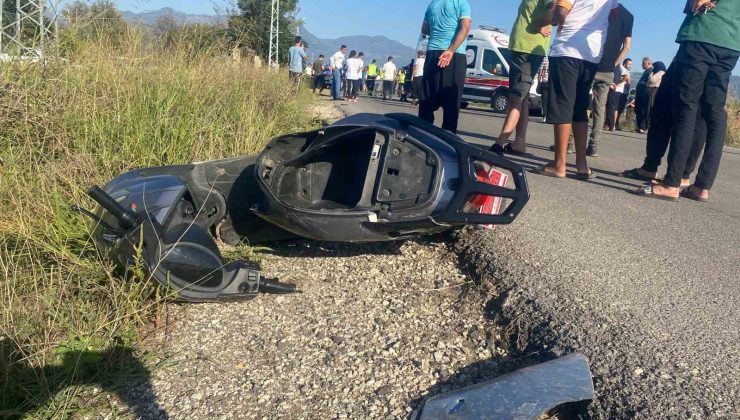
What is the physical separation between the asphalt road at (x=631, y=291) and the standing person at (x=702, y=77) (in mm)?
385

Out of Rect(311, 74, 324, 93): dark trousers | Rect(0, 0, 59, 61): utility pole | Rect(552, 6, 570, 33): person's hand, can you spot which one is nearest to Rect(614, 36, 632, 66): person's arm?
Rect(552, 6, 570, 33): person's hand

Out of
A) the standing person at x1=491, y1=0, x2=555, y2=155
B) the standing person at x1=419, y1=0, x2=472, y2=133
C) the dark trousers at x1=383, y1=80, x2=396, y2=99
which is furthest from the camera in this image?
the dark trousers at x1=383, y1=80, x2=396, y2=99

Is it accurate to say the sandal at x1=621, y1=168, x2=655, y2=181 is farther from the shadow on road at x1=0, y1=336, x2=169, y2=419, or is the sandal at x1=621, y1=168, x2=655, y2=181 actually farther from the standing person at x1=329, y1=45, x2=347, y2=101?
the standing person at x1=329, y1=45, x2=347, y2=101

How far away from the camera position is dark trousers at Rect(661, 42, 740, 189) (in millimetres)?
4410

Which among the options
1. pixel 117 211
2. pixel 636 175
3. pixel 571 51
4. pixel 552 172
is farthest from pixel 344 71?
pixel 117 211

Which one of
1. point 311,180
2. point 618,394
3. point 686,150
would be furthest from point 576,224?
point 618,394

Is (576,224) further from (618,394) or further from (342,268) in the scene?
(618,394)

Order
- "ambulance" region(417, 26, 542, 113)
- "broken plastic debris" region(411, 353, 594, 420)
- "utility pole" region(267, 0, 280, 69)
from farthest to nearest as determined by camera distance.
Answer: "ambulance" region(417, 26, 542, 113) → "utility pole" region(267, 0, 280, 69) → "broken plastic debris" region(411, 353, 594, 420)

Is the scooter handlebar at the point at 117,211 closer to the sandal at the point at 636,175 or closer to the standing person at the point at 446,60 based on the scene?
the standing person at the point at 446,60

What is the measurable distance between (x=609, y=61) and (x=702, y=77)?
2.57 m

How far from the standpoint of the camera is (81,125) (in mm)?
3945

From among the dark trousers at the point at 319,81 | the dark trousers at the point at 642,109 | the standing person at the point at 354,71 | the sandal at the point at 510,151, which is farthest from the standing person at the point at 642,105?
the dark trousers at the point at 319,81

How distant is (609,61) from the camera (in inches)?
271

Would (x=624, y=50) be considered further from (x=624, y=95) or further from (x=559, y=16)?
(x=624, y=95)
